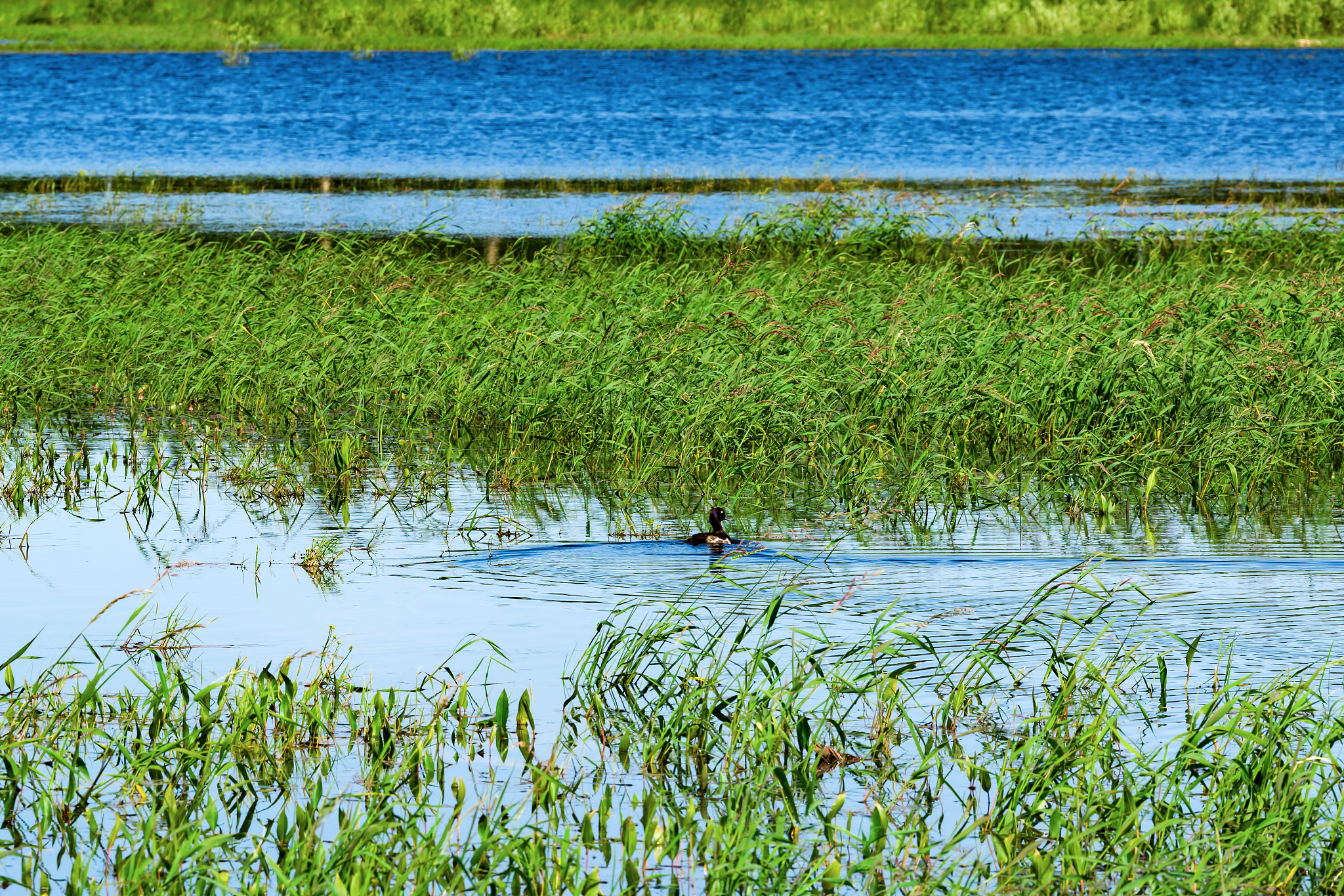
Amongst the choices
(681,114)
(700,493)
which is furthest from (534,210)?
(681,114)

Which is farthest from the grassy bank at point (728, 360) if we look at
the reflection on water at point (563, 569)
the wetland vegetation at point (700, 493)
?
the reflection on water at point (563, 569)

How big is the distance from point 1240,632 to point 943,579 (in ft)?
4.82

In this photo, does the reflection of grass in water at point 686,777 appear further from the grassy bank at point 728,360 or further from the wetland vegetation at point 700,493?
the grassy bank at point 728,360

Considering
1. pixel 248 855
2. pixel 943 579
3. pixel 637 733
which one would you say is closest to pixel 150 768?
pixel 248 855

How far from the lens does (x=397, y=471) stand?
35.7ft

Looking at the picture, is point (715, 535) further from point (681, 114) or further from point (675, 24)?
point (675, 24)

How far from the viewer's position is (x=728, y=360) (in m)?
12.2

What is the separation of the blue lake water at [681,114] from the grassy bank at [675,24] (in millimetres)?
4454

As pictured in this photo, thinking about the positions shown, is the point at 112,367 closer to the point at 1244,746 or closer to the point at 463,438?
the point at 463,438

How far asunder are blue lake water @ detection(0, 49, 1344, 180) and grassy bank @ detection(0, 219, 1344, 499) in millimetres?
19479

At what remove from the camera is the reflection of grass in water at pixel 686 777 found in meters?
5.02

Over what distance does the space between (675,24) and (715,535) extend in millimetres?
82692

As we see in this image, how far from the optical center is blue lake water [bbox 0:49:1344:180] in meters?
38.1

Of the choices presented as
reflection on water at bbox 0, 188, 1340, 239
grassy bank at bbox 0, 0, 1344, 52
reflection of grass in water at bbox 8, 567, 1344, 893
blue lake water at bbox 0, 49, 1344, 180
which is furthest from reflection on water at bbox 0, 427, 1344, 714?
grassy bank at bbox 0, 0, 1344, 52
